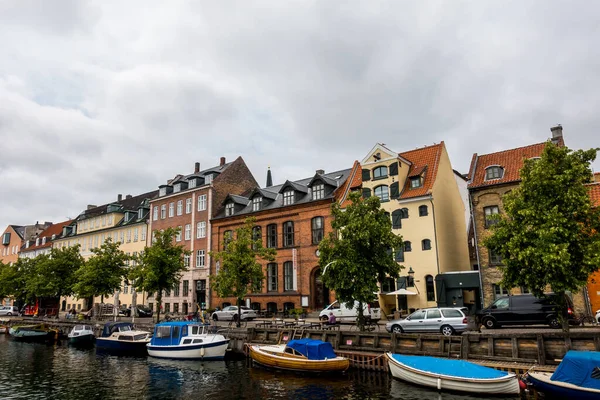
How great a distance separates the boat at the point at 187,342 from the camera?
28203 mm

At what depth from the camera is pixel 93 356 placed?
105 ft

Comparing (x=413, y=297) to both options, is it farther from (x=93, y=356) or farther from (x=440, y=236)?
(x=93, y=356)

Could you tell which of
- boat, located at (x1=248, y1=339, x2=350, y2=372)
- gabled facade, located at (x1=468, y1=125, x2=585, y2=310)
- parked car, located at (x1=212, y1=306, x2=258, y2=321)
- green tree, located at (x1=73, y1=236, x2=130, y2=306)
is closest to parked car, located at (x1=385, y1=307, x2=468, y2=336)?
boat, located at (x1=248, y1=339, x2=350, y2=372)

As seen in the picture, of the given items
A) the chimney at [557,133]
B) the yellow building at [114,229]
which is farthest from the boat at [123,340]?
the chimney at [557,133]

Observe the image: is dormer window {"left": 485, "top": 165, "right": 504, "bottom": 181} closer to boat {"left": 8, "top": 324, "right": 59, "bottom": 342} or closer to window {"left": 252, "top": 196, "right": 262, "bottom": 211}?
window {"left": 252, "top": 196, "right": 262, "bottom": 211}

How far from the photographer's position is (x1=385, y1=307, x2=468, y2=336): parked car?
24.5 metres

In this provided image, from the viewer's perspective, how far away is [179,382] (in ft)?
73.1

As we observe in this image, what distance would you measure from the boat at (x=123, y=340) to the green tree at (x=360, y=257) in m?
16.5

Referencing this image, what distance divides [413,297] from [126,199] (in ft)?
189

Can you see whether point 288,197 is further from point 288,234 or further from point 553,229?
point 553,229

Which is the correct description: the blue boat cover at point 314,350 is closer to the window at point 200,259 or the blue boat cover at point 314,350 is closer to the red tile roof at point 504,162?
the red tile roof at point 504,162

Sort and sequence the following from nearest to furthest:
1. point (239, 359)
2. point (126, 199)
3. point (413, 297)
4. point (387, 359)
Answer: point (387, 359)
point (239, 359)
point (413, 297)
point (126, 199)

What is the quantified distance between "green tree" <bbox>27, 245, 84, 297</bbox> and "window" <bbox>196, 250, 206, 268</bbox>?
13.8 m

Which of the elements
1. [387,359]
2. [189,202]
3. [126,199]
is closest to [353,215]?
[387,359]
